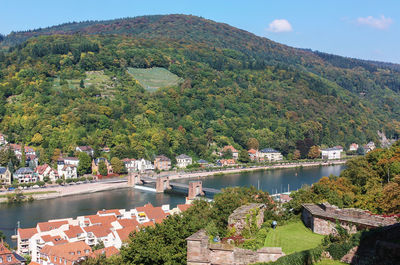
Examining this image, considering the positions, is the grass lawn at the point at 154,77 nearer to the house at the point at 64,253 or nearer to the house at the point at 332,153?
the house at the point at 332,153

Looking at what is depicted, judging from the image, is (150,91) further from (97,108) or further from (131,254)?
(131,254)

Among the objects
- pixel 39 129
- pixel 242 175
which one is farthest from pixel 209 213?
pixel 39 129

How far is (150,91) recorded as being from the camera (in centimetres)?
8344

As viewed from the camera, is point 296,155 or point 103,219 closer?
point 103,219

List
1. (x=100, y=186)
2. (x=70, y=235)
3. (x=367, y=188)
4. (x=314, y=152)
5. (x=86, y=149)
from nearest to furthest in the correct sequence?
(x=367, y=188) < (x=70, y=235) < (x=100, y=186) < (x=86, y=149) < (x=314, y=152)

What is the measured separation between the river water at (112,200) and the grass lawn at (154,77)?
32.8 metres

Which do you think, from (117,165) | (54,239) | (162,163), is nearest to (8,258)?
(54,239)

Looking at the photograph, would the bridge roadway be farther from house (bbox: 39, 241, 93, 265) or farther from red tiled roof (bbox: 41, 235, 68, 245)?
house (bbox: 39, 241, 93, 265)

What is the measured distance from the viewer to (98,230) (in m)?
25.5

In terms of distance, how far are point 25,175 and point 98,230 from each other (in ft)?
96.1

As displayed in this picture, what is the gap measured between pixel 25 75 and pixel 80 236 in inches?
2290

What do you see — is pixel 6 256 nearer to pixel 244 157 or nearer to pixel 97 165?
pixel 97 165

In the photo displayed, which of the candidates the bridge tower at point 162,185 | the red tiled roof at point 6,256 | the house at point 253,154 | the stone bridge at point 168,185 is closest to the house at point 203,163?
the house at point 253,154

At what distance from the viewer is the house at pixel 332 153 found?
78.6m
